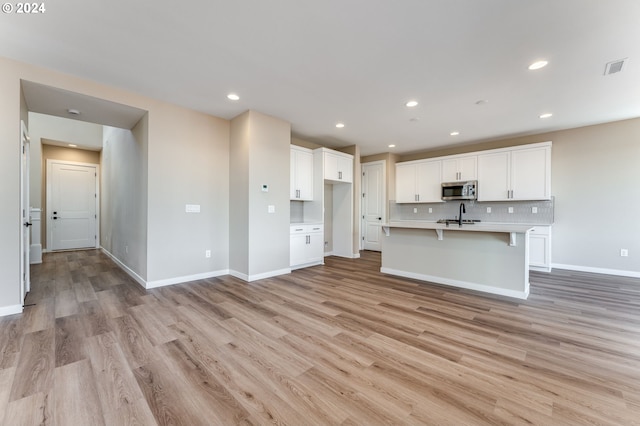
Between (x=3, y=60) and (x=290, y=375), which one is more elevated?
(x=3, y=60)

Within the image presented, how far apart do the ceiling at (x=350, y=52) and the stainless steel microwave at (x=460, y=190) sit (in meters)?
1.94

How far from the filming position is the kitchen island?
11.2 feet

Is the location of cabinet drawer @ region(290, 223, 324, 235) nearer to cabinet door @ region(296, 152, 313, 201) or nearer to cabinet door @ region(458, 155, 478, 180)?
cabinet door @ region(296, 152, 313, 201)

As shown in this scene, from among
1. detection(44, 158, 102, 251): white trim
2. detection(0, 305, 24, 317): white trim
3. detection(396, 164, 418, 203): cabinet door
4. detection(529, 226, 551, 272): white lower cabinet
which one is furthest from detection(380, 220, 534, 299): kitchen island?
detection(44, 158, 102, 251): white trim

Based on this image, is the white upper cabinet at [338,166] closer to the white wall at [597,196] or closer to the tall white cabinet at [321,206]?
the tall white cabinet at [321,206]

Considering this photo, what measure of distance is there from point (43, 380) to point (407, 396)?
2.44 metres

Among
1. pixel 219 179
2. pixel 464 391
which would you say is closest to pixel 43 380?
pixel 464 391

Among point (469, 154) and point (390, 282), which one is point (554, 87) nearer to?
point (469, 154)

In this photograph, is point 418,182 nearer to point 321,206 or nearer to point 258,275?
point 321,206

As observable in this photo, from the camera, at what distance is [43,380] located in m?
1.75

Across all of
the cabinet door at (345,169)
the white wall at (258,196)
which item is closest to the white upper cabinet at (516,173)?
the cabinet door at (345,169)

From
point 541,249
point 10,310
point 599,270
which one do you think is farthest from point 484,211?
point 10,310

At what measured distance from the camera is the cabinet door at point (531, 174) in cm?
504

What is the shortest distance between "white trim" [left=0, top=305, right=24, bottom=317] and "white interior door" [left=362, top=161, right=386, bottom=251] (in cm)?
660
